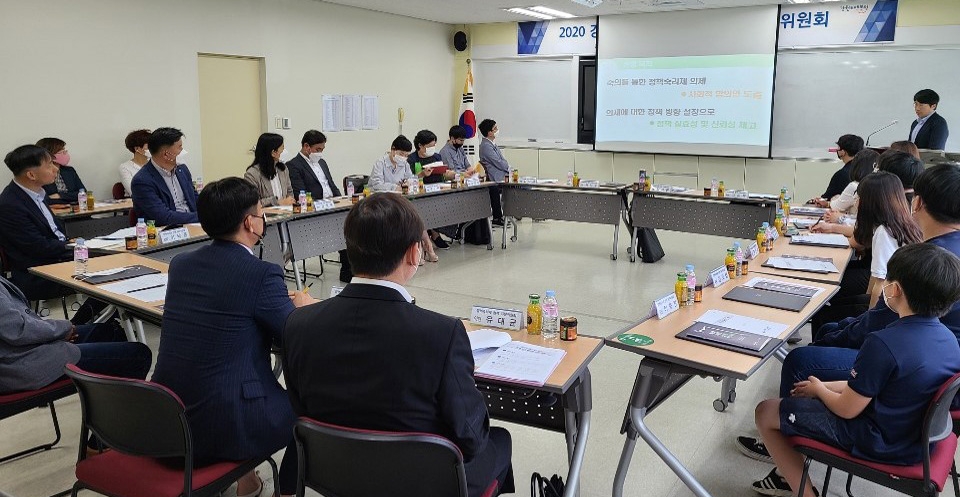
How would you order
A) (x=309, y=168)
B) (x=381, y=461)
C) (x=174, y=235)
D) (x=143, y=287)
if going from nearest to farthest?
(x=381, y=461) → (x=143, y=287) → (x=174, y=235) → (x=309, y=168)

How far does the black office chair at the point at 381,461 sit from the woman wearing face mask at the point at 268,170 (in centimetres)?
430

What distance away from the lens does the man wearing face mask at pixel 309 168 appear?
6.21m

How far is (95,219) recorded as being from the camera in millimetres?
5641

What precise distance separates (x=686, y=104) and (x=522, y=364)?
7.94 metres

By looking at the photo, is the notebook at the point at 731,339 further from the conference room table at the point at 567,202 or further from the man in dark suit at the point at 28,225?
the conference room table at the point at 567,202

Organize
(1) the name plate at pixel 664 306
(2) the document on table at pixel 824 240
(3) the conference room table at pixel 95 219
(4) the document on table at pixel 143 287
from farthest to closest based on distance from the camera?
(3) the conference room table at pixel 95 219
(2) the document on table at pixel 824 240
(4) the document on table at pixel 143 287
(1) the name plate at pixel 664 306

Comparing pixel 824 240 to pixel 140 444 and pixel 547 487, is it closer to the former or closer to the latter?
pixel 547 487

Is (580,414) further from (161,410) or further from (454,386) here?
(161,410)

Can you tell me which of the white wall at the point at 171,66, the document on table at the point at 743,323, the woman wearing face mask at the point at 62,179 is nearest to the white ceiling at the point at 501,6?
the white wall at the point at 171,66

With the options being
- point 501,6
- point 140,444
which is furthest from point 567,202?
point 140,444

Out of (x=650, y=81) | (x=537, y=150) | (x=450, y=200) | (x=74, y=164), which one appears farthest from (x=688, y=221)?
(x=74, y=164)

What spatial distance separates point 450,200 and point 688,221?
2.35 meters

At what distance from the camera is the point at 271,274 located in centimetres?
209

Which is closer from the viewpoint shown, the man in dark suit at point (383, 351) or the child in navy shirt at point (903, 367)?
the man in dark suit at point (383, 351)
